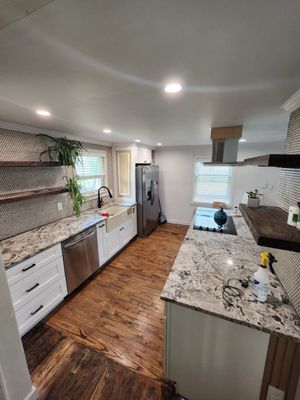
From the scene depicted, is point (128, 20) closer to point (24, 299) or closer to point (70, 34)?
point (70, 34)

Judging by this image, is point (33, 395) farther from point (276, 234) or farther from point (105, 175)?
point (105, 175)

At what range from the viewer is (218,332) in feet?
3.45

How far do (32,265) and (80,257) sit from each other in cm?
65

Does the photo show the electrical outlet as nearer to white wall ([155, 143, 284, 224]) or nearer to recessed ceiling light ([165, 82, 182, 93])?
recessed ceiling light ([165, 82, 182, 93])

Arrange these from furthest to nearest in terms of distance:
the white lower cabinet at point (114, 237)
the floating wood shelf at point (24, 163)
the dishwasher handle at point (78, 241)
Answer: the white lower cabinet at point (114, 237), the dishwasher handle at point (78, 241), the floating wood shelf at point (24, 163)

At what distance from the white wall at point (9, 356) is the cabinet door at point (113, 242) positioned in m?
1.76

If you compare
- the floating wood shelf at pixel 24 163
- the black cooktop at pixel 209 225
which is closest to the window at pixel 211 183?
the black cooktop at pixel 209 225

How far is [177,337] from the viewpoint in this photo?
46.2 inches

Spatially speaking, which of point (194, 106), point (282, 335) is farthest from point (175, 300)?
point (194, 106)

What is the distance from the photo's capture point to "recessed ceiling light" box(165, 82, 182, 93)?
102cm

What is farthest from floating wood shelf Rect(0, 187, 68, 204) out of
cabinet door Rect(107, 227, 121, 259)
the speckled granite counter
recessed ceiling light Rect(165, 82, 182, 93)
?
recessed ceiling light Rect(165, 82, 182, 93)

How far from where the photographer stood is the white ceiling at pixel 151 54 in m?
0.54

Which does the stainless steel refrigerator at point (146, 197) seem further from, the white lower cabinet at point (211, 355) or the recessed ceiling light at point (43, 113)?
the white lower cabinet at point (211, 355)

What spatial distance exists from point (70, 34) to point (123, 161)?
124 inches
